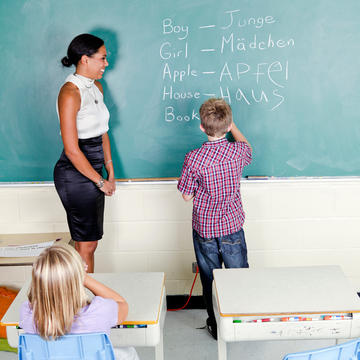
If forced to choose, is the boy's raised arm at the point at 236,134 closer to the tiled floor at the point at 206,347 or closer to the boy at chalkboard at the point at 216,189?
the boy at chalkboard at the point at 216,189

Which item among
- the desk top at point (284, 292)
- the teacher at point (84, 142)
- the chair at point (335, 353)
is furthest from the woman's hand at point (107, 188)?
the chair at point (335, 353)

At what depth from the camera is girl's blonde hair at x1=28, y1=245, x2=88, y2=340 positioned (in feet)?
4.92

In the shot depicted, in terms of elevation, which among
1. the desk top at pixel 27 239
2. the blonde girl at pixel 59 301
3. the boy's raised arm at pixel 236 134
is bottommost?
the desk top at pixel 27 239

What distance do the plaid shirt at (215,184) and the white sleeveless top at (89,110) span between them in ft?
1.87

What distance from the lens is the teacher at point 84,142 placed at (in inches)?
93.1

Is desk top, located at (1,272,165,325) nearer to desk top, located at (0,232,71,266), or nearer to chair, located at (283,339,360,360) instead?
chair, located at (283,339,360,360)

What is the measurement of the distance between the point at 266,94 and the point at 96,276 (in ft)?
4.79

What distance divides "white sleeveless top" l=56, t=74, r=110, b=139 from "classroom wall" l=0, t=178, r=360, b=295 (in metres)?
0.51

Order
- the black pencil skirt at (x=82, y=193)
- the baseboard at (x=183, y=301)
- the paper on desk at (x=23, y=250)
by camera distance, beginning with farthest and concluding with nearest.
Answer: the baseboard at (x=183, y=301), the paper on desk at (x=23, y=250), the black pencil skirt at (x=82, y=193)

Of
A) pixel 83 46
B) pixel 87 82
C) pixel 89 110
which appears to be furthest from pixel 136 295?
pixel 83 46

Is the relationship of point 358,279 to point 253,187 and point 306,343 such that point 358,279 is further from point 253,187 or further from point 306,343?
point 253,187

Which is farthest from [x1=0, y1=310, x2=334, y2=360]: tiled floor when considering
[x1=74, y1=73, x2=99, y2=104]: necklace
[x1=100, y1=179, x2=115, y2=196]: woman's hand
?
[x1=74, y1=73, x2=99, y2=104]: necklace

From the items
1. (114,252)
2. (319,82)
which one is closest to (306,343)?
(114,252)

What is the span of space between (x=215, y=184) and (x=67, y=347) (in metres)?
1.09
